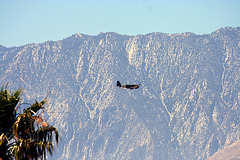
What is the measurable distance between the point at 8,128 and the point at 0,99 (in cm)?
182

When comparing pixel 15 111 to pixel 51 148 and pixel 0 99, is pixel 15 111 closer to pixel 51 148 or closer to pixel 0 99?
pixel 0 99

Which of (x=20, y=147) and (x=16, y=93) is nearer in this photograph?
(x=20, y=147)

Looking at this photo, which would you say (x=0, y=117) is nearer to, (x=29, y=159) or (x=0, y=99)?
(x=0, y=99)

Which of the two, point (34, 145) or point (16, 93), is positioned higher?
point (16, 93)

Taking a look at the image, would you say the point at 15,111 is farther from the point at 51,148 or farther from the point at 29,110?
the point at 51,148

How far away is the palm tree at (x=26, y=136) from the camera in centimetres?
3167

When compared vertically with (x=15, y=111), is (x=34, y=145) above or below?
below

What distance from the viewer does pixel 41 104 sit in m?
33.7

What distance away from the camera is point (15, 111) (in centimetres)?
3328

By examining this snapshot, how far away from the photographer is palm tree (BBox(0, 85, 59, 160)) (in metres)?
31.7

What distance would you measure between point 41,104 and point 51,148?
302cm

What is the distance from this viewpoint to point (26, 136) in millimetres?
32438

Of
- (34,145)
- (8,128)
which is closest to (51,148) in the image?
(34,145)

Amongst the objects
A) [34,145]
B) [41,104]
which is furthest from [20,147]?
[41,104]
